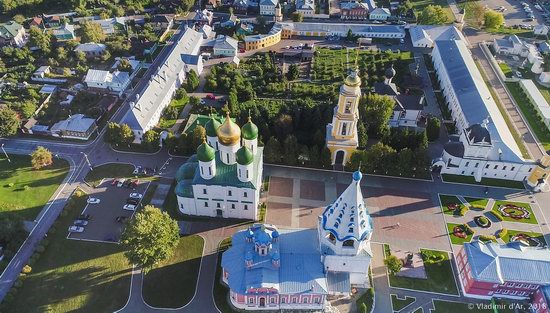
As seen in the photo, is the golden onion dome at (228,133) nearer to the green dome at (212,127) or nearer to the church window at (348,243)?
the green dome at (212,127)

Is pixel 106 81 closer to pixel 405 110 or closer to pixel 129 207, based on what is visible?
pixel 129 207

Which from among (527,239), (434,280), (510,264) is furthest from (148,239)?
(527,239)

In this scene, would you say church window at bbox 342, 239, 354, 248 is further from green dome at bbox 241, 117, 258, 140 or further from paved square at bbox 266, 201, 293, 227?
green dome at bbox 241, 117, 258, 140

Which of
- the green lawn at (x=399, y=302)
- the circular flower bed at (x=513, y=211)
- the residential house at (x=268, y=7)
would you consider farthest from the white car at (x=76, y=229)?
the residential house at (x=268, y=7)

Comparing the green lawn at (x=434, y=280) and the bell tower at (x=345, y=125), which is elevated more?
the bell tower at (x=345, y=125)

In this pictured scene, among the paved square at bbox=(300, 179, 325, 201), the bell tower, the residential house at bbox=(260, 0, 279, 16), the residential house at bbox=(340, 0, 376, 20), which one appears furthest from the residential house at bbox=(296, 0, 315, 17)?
the paved square at bbox=(300, 179, 325, 201)

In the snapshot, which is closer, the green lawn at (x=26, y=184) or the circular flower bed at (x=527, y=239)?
the circular flower bed at (x=527, y=239)
